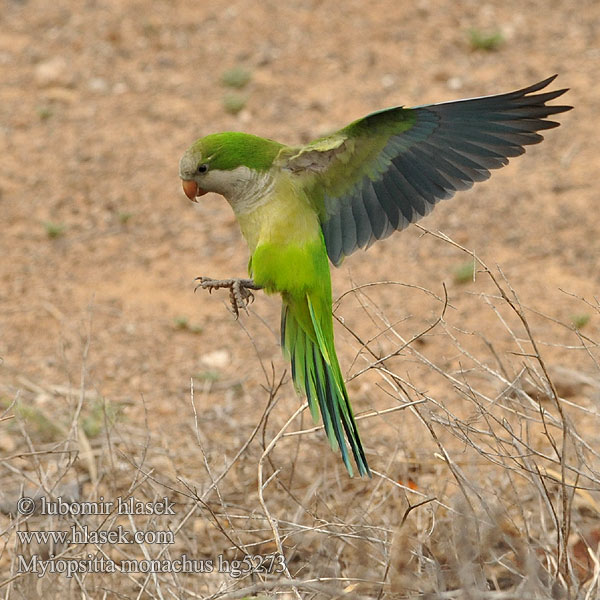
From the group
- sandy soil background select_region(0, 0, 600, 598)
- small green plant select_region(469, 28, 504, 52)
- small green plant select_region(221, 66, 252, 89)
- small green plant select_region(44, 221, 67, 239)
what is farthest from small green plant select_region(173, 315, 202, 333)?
small green plant select_region(469, 28, 504, 52)

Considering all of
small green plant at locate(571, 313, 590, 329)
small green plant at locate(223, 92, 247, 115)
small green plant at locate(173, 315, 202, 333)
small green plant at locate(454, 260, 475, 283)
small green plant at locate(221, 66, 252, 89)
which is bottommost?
small green plant at locate(571, 313, 590, 329)

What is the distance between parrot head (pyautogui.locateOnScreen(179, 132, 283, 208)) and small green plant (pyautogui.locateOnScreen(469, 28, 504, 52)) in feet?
16.6

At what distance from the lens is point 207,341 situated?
577 centimetres

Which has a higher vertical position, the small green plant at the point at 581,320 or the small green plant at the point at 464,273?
the small green plant at the point at 464,273

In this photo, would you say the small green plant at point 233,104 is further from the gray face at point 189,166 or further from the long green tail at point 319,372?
the long green tail at point 319,372

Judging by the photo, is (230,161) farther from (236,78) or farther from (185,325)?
(236,78)

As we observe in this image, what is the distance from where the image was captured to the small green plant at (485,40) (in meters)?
7.88

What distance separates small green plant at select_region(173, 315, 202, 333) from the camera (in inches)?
229

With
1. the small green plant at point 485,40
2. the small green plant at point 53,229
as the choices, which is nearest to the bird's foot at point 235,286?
the small green plant at point 53,229

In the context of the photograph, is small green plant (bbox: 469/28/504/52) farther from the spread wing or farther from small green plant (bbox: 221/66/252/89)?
the spread wing

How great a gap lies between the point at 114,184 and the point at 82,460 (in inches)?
117

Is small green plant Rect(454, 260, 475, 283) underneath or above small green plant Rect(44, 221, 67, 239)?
underneath

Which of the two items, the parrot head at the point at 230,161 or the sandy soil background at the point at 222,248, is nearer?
the parrot head at the point at 230,161

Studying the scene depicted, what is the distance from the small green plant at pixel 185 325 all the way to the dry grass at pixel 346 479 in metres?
0.60
